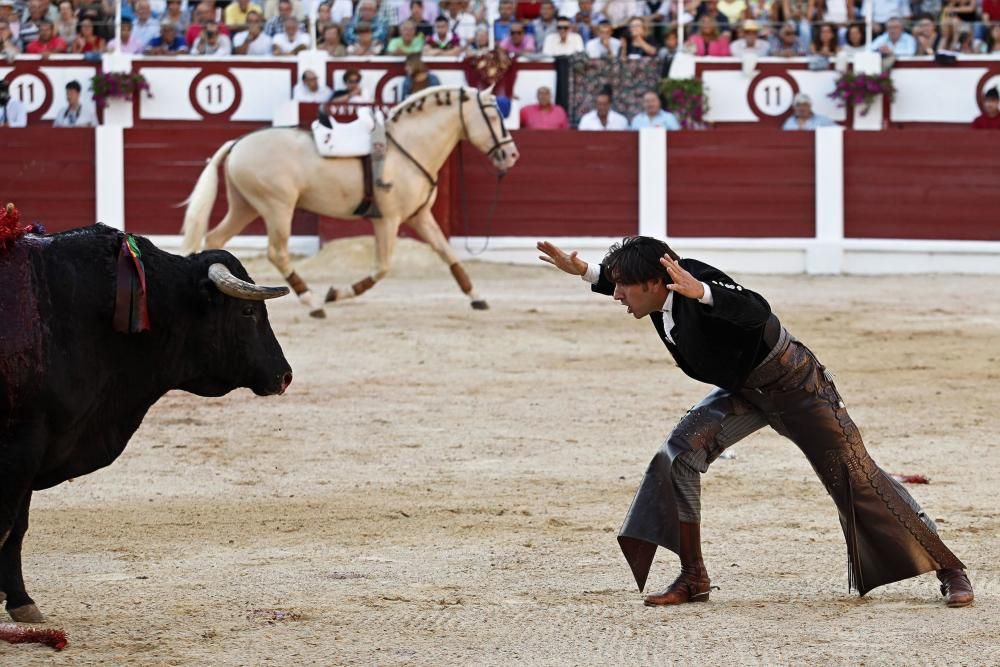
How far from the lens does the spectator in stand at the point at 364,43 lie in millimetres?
16062

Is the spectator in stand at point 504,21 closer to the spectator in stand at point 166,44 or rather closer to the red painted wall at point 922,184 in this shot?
the spectator in stand at point 166,44

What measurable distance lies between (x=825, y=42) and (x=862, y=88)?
0.58 m

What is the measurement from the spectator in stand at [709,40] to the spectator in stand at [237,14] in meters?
4.29

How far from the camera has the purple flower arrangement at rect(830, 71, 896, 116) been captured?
15.6 m

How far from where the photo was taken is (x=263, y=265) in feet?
50.2

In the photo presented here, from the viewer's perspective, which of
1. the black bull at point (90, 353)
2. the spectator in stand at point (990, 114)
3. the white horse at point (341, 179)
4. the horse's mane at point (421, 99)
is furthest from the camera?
the spectator in stand at point (990, 114)

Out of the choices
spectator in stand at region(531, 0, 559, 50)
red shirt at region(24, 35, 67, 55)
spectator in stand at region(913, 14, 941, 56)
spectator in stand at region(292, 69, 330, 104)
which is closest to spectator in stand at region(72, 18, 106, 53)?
red shirt at region(24, 35, 67, 55)

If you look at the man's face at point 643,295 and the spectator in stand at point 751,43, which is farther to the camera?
the spectator in stand at point 751,43

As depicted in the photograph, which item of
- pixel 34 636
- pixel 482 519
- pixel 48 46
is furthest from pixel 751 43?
pixel 34 636

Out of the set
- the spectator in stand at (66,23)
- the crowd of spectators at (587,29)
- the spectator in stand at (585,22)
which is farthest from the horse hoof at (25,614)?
the spectator in stand at (66,23)

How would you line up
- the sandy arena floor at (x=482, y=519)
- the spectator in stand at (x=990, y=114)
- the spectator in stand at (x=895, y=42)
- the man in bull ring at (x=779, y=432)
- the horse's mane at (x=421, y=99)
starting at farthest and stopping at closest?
the spectator in stand at (x=895, y=42), the spectator in stand at (x=990, y=114), the horse's mane at (x=421, y=99), the man in bull ring at (x=779, y=432), the sandy arena floor at (x=482, y=519)

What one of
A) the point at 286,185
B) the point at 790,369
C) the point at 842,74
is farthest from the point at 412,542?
the point at 842,74

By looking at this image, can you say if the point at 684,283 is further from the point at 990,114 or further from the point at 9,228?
the point at 990,114

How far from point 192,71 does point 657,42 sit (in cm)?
454
